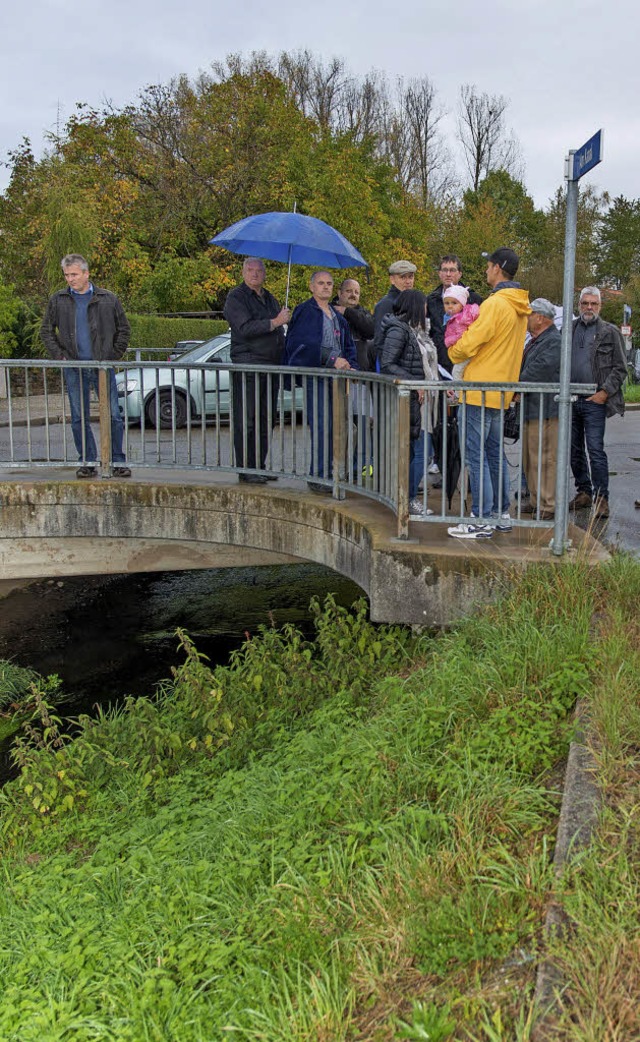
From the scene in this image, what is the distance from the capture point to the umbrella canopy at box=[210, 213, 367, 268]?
7.70 metres

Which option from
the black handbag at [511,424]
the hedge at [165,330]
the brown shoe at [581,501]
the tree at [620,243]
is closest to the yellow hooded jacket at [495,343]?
the black handbag at [511,424]

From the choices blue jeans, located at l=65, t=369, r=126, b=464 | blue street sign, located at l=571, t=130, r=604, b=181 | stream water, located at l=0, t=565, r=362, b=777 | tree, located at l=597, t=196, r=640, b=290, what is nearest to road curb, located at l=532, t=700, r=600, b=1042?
blue street sign, located at l=571, t=130, r=604, b=181

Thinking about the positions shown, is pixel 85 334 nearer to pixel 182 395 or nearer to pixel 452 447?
pixel 182 395

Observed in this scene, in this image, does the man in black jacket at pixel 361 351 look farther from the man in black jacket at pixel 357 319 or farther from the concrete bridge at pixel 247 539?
the concrete bridge at pixel 247 539

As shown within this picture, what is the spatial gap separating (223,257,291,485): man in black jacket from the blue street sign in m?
3.04

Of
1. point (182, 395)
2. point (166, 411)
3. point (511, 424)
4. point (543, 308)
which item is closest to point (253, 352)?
point (182, 395)

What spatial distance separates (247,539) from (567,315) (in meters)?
3.55

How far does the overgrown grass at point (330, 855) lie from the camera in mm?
2840

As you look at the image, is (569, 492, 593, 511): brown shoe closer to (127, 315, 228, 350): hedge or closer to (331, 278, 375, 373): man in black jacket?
(331, 278, 375, 373): man in black jacket

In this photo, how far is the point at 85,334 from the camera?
8438 mm

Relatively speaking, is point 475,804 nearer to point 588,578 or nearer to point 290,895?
point 290,895

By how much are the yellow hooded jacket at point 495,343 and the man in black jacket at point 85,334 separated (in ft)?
11.0

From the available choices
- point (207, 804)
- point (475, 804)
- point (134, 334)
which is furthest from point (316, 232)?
point (134, 334)

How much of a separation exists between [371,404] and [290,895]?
155 inches
